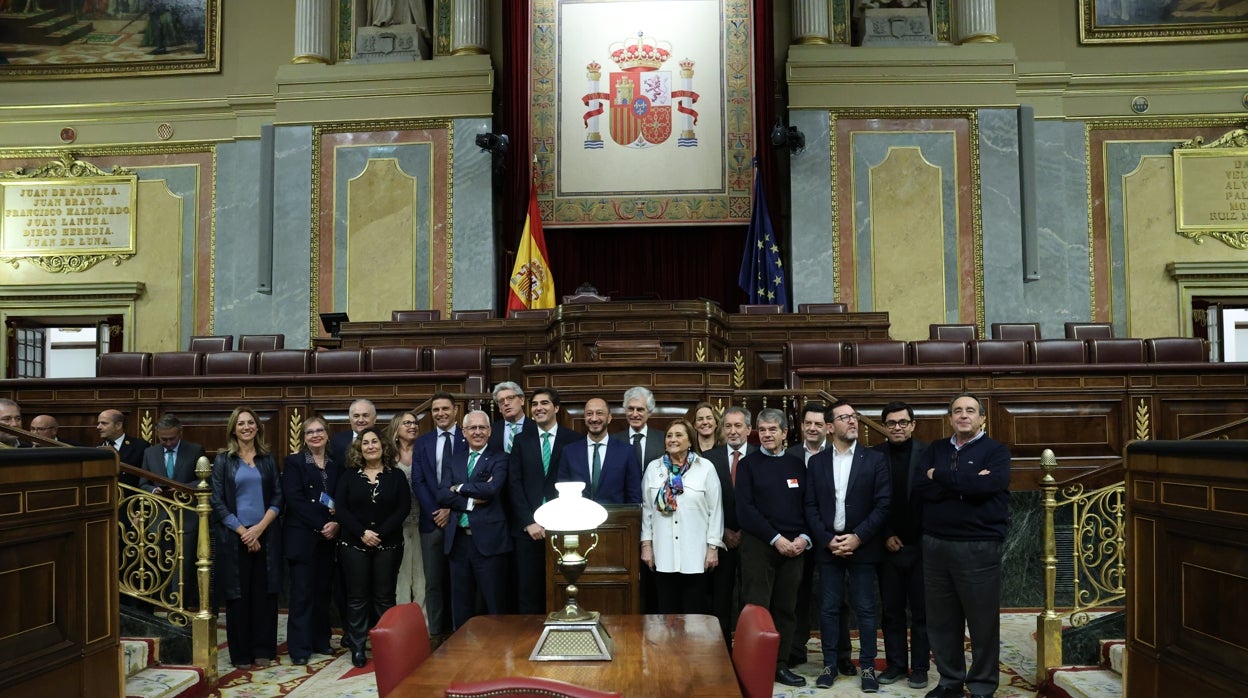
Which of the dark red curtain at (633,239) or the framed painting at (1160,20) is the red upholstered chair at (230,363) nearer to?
the dark red curtain at (633,239)

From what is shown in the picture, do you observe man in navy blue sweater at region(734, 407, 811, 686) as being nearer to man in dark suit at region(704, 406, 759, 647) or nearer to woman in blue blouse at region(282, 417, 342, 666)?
man in dark suit at region(704, 406, 759, 647)

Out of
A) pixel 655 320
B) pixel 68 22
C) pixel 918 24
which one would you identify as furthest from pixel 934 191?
pixel 68 22

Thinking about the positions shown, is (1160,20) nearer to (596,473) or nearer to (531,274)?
(531,274)

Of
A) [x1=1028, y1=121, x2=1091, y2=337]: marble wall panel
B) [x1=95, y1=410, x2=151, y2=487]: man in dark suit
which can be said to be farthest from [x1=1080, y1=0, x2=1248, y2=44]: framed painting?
[x1=95, y1=410, x2=151, y2=487]: man in dark suit

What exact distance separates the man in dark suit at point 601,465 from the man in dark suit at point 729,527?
385 mm

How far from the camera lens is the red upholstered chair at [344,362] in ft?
27.0

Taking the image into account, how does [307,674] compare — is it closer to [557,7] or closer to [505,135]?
[505,135]

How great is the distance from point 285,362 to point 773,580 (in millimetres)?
4829

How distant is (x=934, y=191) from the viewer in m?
11.9

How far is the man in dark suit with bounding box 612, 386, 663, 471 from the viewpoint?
523 cm

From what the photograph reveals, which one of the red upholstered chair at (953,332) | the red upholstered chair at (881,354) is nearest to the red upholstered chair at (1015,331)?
the red upholstered chair at (953,332)

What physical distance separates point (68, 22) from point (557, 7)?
19.5 feet

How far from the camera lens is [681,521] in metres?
4.80

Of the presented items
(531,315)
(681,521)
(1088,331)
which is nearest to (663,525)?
(681,521)
